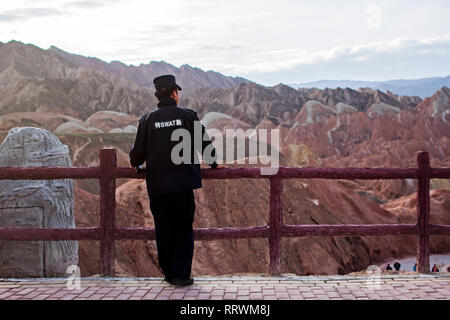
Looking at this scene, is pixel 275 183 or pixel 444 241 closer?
pixel 275 183

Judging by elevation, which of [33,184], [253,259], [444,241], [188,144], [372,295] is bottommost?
[444,241]

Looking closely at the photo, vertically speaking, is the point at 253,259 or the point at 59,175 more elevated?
the point at 59,175

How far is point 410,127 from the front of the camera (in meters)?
74.3

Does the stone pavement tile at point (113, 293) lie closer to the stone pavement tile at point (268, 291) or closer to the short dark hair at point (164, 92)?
the stone pavement tile at point (268, 291)

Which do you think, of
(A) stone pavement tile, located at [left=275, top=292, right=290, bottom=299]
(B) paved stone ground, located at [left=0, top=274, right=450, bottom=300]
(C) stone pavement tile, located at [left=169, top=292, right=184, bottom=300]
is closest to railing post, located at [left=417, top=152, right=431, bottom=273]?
(B) paved stone ground, located at [left=0, top=274, right=450, bottom=300]

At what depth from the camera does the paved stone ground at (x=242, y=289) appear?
4.83 meters

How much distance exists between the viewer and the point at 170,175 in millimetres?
4945

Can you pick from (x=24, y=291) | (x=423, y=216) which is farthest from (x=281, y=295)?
(x=24, y=291)

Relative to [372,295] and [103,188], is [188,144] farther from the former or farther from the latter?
[372,295]

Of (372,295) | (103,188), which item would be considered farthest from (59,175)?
(372,295)

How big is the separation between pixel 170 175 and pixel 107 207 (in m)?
1.04

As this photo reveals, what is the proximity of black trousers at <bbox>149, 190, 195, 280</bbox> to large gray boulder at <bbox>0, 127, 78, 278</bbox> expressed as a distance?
1815 mm

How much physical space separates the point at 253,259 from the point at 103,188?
13.2 m

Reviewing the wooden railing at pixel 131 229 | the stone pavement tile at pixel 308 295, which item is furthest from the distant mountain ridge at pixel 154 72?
the stone pavement tile at pixel 308 295
